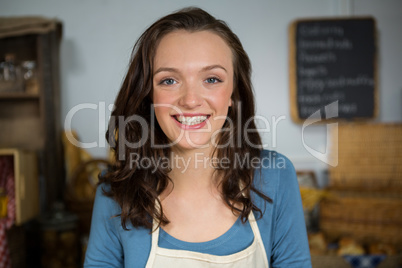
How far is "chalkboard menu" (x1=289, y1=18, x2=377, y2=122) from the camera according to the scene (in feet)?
8.52

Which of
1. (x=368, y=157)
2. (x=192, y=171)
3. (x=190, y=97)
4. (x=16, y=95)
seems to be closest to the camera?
(x=190, y=97)

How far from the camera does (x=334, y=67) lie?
8.64ft

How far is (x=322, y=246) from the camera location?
203cm

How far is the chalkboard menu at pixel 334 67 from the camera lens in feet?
8.52

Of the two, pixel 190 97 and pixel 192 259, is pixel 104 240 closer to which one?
pixel 192 259

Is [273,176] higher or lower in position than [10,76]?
lower

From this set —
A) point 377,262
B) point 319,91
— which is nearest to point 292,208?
point 377,262

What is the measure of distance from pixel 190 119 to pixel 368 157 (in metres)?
1.90

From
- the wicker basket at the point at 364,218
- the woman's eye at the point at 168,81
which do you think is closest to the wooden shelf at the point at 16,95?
the woman's eye at the point at 168,81

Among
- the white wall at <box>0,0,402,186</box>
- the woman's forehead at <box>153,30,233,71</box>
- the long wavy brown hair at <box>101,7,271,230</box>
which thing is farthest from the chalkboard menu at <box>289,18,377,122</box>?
the woman's forehead at <box>153,30,233,71</box>

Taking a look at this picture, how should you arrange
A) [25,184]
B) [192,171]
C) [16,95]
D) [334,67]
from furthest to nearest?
1. [334,67]
2. [16,95]
3. [25,184]
4. [192,171]

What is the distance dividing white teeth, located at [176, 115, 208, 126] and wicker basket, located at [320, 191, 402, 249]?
1452mm

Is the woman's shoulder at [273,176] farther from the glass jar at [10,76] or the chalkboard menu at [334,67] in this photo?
the glass jar at [10,76]

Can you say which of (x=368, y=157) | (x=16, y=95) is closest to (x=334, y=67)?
(x=368, y=157)
